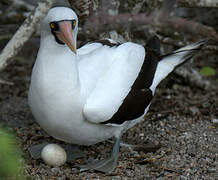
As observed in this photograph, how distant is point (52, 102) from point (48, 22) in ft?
1.90

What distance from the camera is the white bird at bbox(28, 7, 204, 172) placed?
9.57 feet

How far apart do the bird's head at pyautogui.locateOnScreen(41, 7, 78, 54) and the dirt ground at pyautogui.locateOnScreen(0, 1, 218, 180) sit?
82 centimetres

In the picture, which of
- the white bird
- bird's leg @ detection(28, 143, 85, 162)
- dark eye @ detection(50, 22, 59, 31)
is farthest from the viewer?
bird's leg @ detection(28, 143, 85, 162)

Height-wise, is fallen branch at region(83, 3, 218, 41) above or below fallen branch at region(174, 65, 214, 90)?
above

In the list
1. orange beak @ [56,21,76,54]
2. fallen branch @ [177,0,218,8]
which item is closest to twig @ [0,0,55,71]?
orange beak @ [56,21,76,54]

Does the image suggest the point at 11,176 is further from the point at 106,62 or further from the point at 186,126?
the point at 186,126

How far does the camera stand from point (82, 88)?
2998 millimetres

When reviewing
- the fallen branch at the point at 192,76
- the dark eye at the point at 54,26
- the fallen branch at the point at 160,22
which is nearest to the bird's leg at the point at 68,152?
the dark eye at the point at 54,26

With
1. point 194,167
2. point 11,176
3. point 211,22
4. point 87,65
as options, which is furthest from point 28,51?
point 11,176

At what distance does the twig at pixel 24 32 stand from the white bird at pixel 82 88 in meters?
0.33

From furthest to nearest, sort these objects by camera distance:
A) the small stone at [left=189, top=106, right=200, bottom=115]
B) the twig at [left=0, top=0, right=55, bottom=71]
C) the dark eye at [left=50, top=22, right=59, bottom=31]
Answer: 1. the small stone at [left=189, top=106, right=200, bottom=115]
2. the twig at [left=0, top=0, right=55, bottom=71]
3. the dark eye at [left=50, top=22, right=59, bottom=31]

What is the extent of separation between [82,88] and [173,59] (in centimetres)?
129

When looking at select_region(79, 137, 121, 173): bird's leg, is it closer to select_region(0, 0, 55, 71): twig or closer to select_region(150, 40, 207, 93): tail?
select_region(150, 40, 207, 93): tail

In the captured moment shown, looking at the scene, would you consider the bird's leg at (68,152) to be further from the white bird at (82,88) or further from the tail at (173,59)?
the tail at (173,59)
